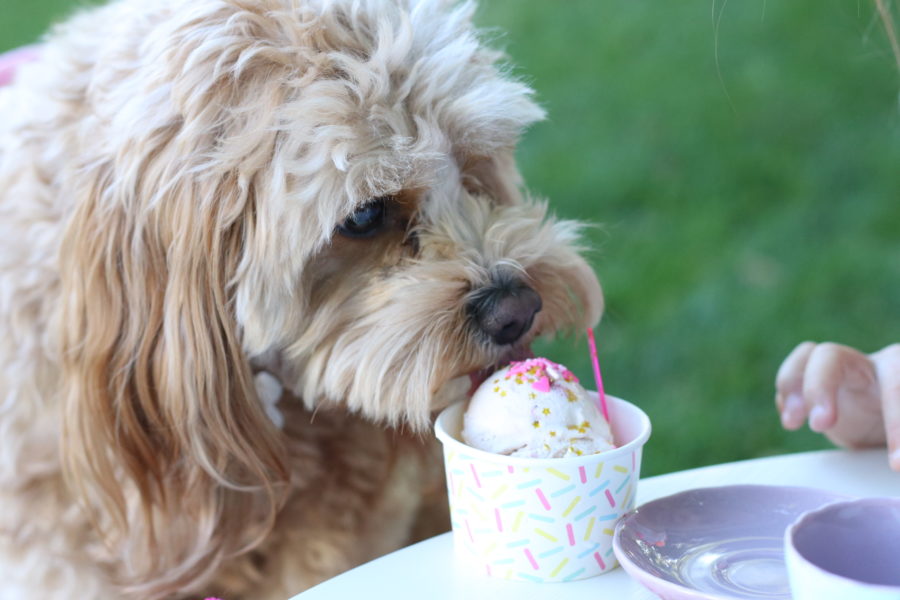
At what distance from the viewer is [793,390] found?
163 centimetres

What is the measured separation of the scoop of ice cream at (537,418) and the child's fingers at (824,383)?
410 millimetres

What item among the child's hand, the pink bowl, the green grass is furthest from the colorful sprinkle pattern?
the green grass

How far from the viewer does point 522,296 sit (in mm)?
1604

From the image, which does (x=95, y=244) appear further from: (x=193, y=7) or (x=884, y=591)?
(x=884, y=591)

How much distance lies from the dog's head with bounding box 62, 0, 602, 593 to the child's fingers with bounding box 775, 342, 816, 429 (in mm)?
348

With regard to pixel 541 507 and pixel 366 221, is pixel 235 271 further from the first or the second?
pixel 541 507

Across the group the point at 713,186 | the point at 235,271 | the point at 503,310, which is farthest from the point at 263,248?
the point at 713,186

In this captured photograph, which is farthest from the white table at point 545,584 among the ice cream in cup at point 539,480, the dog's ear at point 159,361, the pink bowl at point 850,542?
the dog's ear at point 159,361

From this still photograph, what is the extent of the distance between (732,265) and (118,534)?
9.12ft

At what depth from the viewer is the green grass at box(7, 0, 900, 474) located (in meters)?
3.45

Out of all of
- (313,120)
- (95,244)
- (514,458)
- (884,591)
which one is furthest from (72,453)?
(884,591)

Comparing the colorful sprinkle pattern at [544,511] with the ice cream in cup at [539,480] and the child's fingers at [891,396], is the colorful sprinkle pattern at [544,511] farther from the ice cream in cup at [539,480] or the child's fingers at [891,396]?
the child's fingers at [891,396]

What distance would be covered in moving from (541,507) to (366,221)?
23.5 inches

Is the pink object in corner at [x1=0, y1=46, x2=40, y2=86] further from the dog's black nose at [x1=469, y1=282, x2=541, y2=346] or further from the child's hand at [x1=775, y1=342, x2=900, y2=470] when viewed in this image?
the child's hand at [x1=775, y1=342, x2=900, y2=470]
